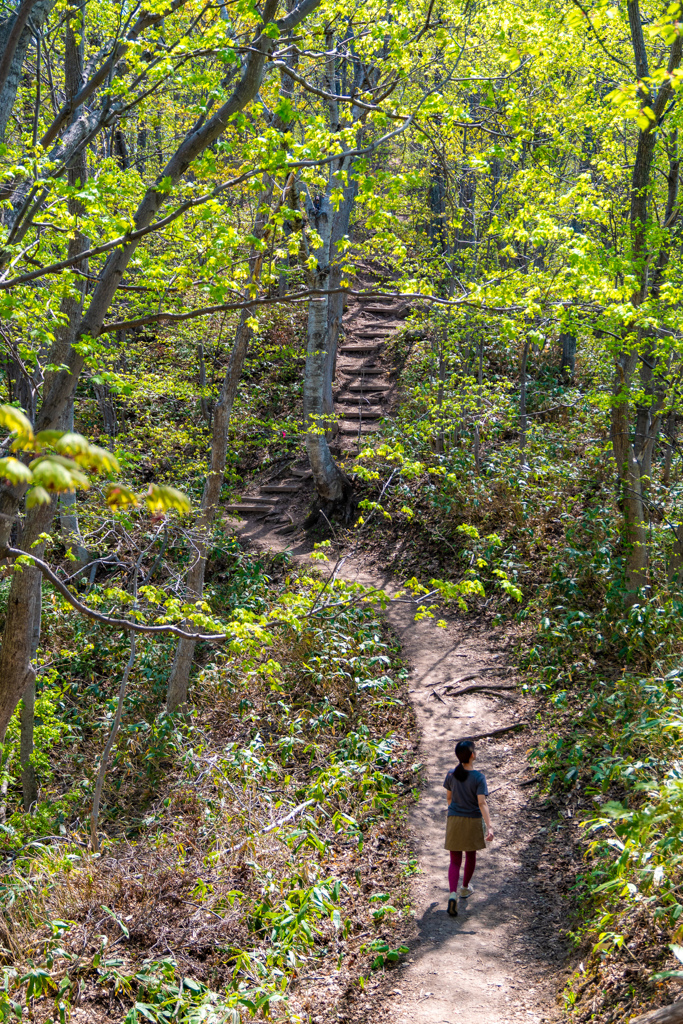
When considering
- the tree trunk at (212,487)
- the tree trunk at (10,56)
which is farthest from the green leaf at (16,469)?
the tree trunk at (212,487)

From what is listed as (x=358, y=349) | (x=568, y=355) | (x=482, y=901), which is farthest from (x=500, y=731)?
(x=358, y=349)

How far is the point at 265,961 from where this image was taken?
4801mm

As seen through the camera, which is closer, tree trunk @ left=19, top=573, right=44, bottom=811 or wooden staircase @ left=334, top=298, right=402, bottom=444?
tree trunk @ left=19, top=573, right=44, bottom=811

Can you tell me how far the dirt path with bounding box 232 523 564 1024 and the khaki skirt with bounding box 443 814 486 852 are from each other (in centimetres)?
56

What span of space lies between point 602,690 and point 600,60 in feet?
24.6

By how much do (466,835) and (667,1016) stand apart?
205 cm

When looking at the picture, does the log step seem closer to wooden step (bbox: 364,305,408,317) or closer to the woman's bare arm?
wooden step (bbox: 364,305,408,317)

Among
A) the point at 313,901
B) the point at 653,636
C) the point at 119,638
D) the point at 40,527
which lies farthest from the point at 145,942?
the point at 119,638

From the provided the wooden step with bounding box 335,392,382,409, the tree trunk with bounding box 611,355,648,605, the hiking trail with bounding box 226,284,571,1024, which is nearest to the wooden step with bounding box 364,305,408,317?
the wooden step with bounding box 335,392,382,409

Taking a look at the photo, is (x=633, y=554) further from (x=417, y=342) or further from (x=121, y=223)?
(x=417, y=342)

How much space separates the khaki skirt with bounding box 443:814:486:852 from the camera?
17.3 feet

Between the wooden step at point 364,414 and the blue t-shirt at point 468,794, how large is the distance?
35.1 ft

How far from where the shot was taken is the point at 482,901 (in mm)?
5449

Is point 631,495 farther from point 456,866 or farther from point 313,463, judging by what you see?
point 313,463
